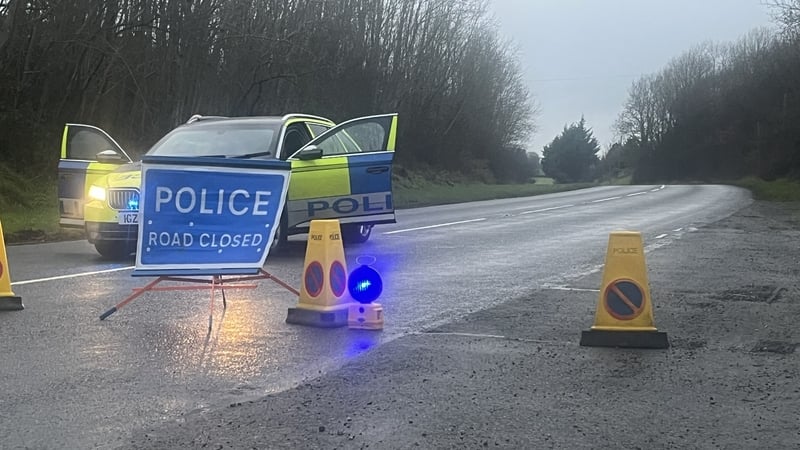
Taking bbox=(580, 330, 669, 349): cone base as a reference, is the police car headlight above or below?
above

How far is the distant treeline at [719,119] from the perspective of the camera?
6988 cm

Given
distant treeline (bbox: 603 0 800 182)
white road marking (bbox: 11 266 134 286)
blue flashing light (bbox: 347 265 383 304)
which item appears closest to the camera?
blue flashing light (bbox: 347 265 383 304)

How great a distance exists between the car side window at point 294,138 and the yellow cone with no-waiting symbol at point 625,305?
6.82 metres

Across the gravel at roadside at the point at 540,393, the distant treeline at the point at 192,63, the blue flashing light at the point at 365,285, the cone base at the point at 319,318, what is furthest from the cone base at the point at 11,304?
the distant treeline at the point at 192,63

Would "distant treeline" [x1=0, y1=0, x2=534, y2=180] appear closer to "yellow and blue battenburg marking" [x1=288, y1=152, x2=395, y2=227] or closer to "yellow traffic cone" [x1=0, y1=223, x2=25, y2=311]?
"yellow and blue battenburg marking" [x1=288, y1=152, x2=395, y2=227]

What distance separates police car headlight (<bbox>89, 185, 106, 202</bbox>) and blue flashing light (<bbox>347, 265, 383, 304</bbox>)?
5.25 meters

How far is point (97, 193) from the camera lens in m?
11.2

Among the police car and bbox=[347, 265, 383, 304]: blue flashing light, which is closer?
bbox=[347, 265, 383, 304]: blue flashing light

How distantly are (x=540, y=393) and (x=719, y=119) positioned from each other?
93381 millimetres

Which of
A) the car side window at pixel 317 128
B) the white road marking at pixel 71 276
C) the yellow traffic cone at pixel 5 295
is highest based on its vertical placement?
the car side window at pixel 317 128

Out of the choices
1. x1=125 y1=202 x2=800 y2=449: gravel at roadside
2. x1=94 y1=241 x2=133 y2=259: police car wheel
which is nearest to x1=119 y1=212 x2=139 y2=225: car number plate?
x1=94 y1=241 x2=133 y2=259: police car wheel

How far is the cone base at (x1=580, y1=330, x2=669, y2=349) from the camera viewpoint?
6422 millimetres

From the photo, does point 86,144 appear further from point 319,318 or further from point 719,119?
point 719,119

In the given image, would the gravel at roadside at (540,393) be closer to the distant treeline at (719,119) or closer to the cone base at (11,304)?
the cone base at (11,304)
